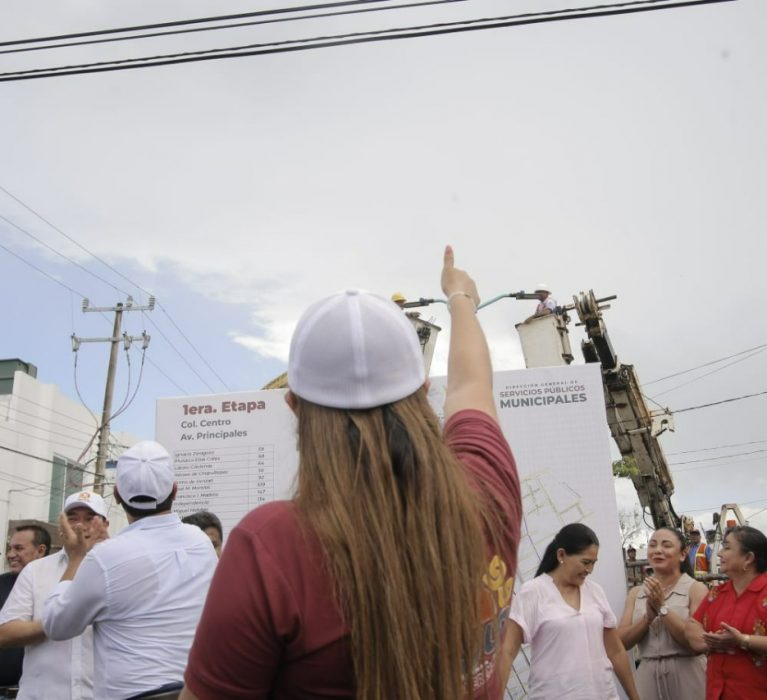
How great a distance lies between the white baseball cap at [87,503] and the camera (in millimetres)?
3547

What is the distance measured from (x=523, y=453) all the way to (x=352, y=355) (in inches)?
167

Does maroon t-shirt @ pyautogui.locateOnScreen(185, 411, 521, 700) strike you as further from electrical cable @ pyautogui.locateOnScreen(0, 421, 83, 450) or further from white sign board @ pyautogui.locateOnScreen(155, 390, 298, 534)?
electrical cable @ pyautogui.locateOnScreen(0, 421, 83, 450)

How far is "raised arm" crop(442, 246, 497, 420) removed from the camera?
4.85ft

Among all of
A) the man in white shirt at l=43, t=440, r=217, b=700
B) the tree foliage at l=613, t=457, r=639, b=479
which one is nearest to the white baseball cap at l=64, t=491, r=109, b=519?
the man in white shirt at l=43, t=440, r=217, b=700

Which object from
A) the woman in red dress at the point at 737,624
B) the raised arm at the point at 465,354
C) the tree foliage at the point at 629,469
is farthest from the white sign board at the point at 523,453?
the tree foliage at the point at 629,469

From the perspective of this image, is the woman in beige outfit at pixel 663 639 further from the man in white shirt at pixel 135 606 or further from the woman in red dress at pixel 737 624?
the man in white shirt at pixel 135 606

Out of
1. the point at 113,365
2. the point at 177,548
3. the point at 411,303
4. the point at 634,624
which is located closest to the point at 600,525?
the point at 634,624

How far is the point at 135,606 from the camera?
2.74m

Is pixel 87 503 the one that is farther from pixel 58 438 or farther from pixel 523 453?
pixel 58 438

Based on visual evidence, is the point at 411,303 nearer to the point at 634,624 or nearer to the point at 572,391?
the point at 572,391

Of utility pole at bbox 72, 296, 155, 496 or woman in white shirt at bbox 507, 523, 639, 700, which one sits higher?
utility pole at bbox 72, 296, 155, 496

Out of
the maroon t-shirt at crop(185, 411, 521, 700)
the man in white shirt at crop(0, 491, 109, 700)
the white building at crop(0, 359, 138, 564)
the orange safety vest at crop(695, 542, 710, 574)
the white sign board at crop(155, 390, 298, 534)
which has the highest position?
the white building at crop(0, 359, 138, 564)

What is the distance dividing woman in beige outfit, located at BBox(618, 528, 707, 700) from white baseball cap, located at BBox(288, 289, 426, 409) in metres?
4.30

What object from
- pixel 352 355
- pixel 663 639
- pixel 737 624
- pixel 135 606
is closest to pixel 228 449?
pixel 135 606
